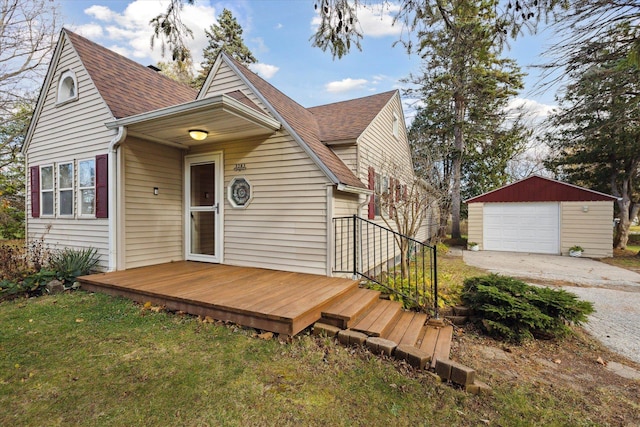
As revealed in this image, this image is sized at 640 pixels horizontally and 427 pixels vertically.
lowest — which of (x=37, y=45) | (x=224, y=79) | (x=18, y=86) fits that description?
(x=224, y=79)

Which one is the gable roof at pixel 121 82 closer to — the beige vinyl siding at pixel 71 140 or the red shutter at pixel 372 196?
the beige vinyl siding at pixel 71 140

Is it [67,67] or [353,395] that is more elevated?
[67,67]

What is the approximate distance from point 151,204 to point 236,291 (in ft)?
10.6

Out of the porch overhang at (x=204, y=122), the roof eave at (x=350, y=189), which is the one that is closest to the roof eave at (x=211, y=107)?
the porch overhang at (x=204, y=122)

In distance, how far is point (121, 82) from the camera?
6.37 metres

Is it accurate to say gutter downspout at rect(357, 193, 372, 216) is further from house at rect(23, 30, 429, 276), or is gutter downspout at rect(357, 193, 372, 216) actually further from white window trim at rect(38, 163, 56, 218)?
white window trim at rect(38, 163, 56, 218)

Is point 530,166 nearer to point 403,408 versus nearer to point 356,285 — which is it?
point 356,285

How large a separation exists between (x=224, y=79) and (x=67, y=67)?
11.0ft

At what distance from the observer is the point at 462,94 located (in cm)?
1386

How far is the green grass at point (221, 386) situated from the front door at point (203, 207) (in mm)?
3053

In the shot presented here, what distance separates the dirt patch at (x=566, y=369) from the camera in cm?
241

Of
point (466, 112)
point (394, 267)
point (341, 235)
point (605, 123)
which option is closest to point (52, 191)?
point (341, 235)

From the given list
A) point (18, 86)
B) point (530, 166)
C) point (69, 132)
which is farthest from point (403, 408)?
point (530, 166)

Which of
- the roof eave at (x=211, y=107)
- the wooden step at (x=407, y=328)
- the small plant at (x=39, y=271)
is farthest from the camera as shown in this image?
the small plant at (x=39, y=271)
